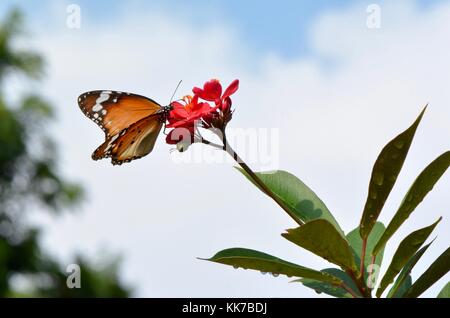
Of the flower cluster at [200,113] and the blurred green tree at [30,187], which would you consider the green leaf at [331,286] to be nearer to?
the flower cluster at [200,113]

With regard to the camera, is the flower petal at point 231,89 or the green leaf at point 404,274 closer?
the green leaf at point 404,274

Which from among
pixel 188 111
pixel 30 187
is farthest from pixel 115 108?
pixel 30 187

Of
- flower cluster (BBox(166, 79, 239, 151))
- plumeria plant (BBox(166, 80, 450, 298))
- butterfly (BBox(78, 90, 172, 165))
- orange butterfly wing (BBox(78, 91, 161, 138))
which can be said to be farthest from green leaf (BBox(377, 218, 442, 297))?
orange butterfly wing (BBox(78, 91, 161, 138))

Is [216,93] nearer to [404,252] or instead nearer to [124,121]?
[404,252]

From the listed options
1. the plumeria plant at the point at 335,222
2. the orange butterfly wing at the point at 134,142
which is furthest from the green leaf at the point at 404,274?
the orange butterfly wing at the point at 134,142

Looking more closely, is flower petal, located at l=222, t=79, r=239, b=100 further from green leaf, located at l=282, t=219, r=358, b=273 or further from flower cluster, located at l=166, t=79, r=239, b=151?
green leaf, located at l=282, t=219, r=358, b=273
